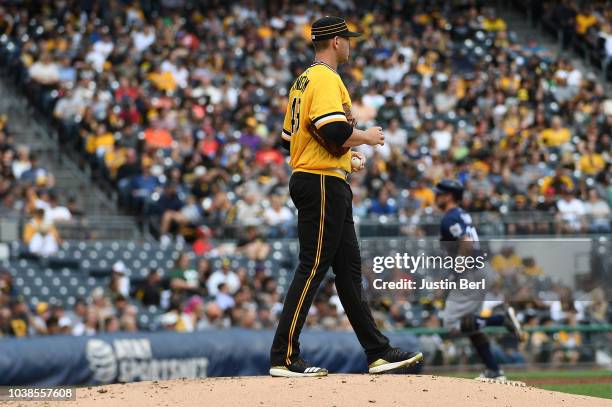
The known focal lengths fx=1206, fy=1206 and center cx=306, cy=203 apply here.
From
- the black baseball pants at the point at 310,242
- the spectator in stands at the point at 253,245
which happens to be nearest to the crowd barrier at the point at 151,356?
the spectator in stands at the point at 253,245

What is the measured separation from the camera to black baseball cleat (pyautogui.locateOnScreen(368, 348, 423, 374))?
7742 mm

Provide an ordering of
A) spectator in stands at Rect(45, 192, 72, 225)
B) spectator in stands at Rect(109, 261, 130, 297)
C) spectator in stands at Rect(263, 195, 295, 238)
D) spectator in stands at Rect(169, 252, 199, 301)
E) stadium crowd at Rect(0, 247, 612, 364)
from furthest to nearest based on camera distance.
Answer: spectator in stands at Rect(263, 195, 295, 238) < spectator in stands at Rect(45, 192, 72, 225) < spectator in stands at Rect(169, 252, 199, 301) < spectator in stands at Rect(109, 261, 130, 297) < stadium crowd at Rect(0, 247, 612, 364)

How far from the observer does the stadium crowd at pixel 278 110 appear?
1733cm

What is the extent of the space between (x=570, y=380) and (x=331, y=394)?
6.82 metres

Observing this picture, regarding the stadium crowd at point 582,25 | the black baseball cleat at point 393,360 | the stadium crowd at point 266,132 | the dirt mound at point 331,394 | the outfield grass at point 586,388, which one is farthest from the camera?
the stadium crowd at point 582,25

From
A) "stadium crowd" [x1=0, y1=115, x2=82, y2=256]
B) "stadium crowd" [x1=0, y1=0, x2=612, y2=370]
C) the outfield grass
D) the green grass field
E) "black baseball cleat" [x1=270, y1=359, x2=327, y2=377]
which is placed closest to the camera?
"black baseball cleat" [x1=270, y1=359, x2=327, y2=377]

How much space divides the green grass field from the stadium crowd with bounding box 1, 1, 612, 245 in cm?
262

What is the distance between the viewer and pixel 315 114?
7383mm

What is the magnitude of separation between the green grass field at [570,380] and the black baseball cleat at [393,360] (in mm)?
3544

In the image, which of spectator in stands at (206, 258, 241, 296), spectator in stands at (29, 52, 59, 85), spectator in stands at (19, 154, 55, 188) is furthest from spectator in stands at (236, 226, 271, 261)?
spectator in stands at (29, 52, 59, 85)

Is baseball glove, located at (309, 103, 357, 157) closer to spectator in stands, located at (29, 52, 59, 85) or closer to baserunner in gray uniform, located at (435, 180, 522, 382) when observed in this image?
baserunner in gray uniform, located at (435, 180, 522, 382)

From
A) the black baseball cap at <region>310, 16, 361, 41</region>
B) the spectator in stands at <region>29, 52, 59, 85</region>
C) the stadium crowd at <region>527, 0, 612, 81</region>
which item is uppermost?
the stadium crowd at <region>527, 0, 612, 81</region>

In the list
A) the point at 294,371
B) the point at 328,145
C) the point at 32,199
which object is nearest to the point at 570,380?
the point at 294,371

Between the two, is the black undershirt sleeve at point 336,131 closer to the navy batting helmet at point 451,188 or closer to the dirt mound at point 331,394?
the dirt mound at point 331,394
